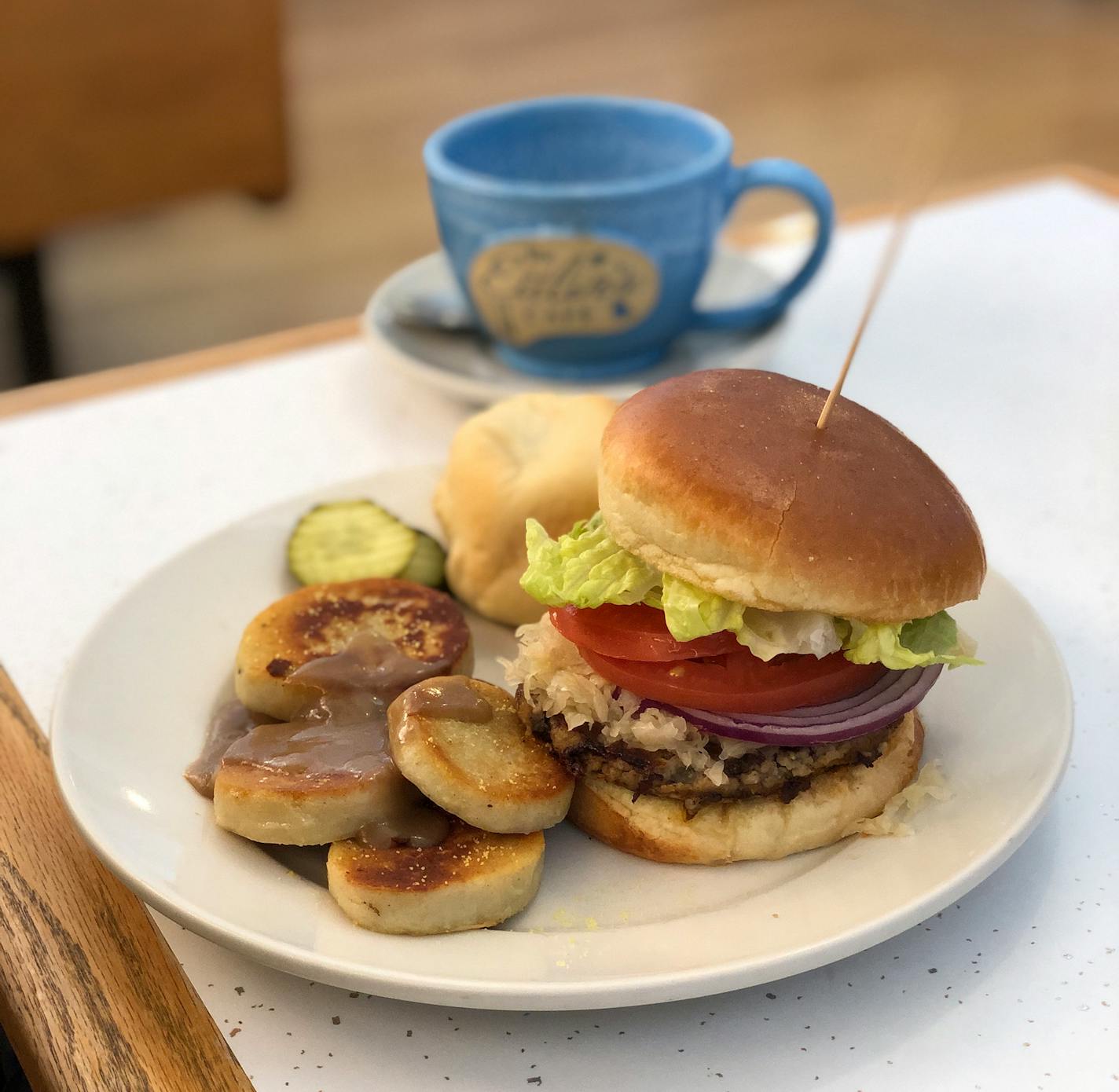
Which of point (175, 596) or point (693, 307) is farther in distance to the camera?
point (693, 307)

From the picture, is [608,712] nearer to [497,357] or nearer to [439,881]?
[439,881]

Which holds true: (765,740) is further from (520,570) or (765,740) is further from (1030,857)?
(520,570)

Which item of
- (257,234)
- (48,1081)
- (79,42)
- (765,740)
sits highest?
(765,740)

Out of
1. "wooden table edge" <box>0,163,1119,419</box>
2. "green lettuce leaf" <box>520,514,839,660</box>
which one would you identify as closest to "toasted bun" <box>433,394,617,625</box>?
"green lettuce leaf" <box>520,514,839,660</box>

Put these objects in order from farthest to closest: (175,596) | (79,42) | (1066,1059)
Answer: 1. (79,42)
2. (175,596)
3. (1066,1059)

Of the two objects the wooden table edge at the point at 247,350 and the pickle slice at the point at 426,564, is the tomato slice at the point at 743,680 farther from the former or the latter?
the wooden table edge at the point at 247,350

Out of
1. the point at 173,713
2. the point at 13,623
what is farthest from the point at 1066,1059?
the point at 13,623

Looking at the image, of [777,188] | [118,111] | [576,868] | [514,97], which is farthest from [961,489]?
[514,97]
